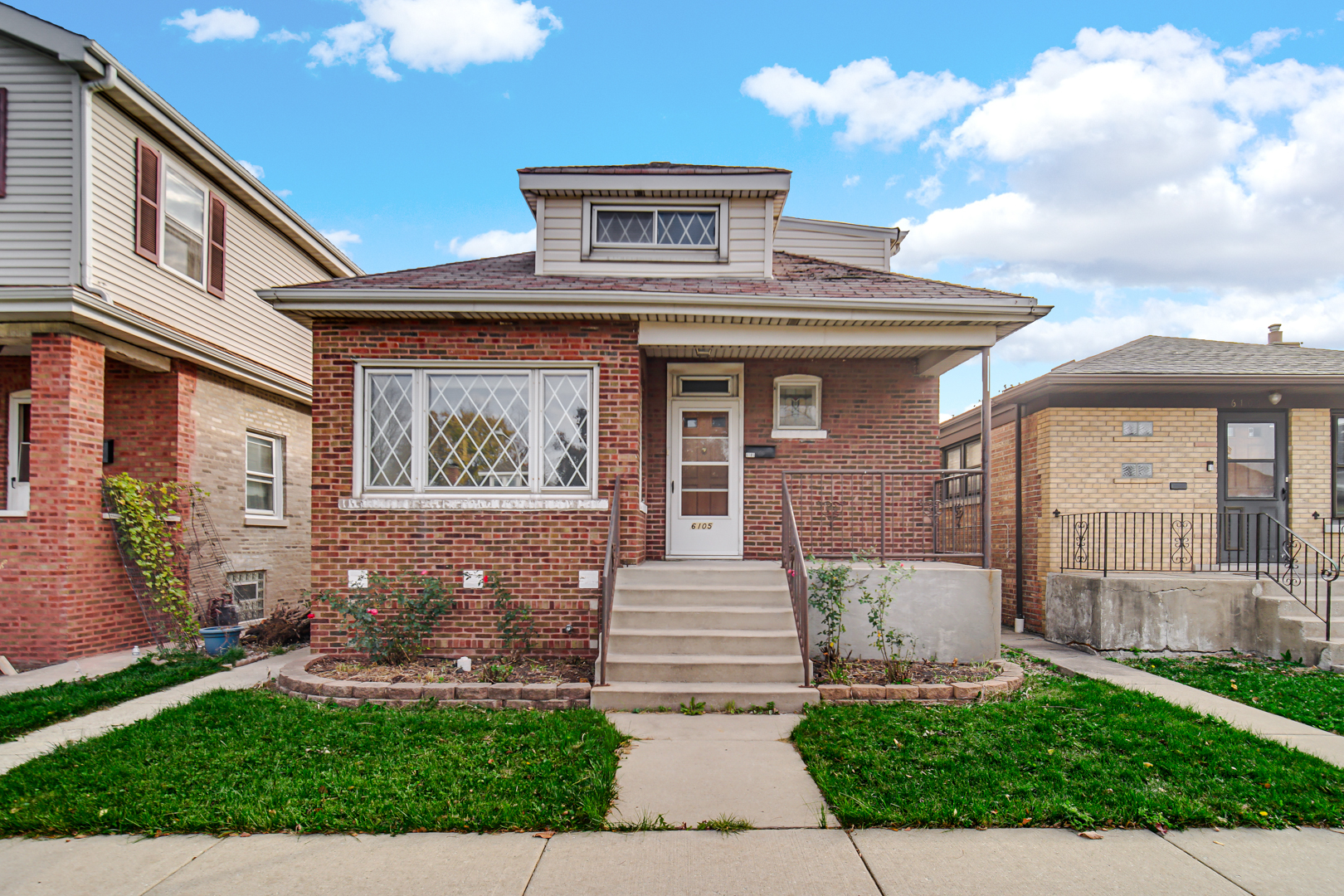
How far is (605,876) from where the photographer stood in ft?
11.2

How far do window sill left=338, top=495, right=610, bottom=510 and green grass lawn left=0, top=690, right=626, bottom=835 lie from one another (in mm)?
2176

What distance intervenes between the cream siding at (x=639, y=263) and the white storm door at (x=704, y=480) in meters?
1.55

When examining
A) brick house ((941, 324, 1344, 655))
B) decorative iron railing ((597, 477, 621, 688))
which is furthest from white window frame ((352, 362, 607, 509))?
brick house ((941, 324, 1344, 655))

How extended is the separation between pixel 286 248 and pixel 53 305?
17.3 ft

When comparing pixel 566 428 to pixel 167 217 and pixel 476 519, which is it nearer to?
pixel 476 519

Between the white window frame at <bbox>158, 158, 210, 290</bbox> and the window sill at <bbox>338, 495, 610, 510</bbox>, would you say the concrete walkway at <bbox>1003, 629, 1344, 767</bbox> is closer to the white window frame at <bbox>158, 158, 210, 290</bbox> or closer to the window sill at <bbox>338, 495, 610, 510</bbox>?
the window sill at <bbox>338, 495, 610, 510</bbox>

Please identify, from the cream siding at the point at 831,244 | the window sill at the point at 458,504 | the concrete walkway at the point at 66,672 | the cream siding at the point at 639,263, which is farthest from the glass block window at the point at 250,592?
the cream siding at the point at 831,244

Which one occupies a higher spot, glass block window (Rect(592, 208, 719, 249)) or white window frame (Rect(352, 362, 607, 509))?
glass block window (Rect(592, 208, 719, 249))

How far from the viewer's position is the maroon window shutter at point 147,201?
8898 millimetres

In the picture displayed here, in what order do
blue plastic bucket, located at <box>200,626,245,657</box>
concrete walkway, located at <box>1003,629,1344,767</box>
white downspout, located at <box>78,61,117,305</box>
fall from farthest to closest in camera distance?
blue plastic bucket, located at <box>200,626,245,657</box>
white downspout, located at <box>78,61,117,305</box>
concrete walkway, located at <box>1003,629,1344,767</box>

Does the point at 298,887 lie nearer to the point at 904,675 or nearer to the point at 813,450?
the point at 904,675

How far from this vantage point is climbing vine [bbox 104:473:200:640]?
8.52 metres

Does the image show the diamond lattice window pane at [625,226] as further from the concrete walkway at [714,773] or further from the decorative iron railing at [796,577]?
the concrete walkway at [714,773]

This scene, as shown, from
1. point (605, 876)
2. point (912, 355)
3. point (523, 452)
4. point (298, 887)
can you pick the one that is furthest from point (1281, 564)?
point (298, 887)
